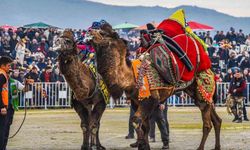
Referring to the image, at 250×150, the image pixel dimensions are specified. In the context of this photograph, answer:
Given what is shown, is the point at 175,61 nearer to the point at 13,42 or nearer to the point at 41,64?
the point at 41,64

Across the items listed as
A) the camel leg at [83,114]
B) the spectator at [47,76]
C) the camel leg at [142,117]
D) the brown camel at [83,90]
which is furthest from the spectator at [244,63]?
the camel leg at [142,117]

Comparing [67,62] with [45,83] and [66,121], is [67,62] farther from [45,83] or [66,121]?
[45,83]

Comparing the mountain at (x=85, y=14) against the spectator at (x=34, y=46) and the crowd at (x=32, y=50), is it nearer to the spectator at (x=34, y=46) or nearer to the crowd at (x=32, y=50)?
the crowd at (x=32, y=50)

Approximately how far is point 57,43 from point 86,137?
2.34 metres

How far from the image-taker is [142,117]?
18.9 meters

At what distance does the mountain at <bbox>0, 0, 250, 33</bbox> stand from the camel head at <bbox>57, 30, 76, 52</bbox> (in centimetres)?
8640

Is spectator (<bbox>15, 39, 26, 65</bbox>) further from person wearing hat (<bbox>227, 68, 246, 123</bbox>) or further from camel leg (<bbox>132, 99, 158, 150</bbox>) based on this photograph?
camel leg (<bbox>132, 99, 158, 150</bbox>)

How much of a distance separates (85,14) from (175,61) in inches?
5146

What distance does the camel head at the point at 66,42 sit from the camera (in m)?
20.0

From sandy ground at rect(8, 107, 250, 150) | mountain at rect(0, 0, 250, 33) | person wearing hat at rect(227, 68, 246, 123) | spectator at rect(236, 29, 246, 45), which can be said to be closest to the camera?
sandy ground at rect(8, 107, 250, 150)

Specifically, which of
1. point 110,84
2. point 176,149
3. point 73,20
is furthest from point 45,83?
point 73,20

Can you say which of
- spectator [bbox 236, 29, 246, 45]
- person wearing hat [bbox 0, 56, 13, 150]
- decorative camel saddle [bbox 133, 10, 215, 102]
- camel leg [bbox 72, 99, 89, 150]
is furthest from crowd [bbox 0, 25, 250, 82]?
person wearing hat [bbox 0, 56, 13, 150]

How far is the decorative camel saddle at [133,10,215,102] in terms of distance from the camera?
19422 mm

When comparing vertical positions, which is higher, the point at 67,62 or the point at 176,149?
the point at 67,62
